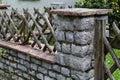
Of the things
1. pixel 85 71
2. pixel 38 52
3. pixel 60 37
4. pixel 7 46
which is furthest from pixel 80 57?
pixel 7 46

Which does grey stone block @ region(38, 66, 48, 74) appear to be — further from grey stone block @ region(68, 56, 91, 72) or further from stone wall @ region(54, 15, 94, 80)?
grey stone block @ region(68, 56, 91, 72)

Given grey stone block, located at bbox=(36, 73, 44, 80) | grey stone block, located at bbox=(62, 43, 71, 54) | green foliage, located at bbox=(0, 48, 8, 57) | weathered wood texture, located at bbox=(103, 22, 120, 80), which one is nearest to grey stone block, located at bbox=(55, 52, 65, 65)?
grey stone block, located at bbox=(62, 43, 71, 54)

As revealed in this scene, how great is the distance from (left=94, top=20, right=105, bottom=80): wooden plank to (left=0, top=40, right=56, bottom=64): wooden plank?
98 cm

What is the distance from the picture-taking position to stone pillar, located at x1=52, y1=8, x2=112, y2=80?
→ 3.52m

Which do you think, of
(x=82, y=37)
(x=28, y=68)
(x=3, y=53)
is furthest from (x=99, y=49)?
(x=3, y=53)

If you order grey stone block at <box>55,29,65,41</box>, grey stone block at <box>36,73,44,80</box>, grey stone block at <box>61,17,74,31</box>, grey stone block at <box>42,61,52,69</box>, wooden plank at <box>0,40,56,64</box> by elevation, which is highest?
grey stone block at <box>61,17,74,31</box>

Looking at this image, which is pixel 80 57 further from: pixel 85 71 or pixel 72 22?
pixel 72 22

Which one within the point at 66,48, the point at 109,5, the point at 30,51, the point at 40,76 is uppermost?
the point at 66,48

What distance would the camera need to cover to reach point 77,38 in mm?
3559

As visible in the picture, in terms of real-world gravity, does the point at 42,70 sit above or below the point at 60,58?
below

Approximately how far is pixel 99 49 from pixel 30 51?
169 cm

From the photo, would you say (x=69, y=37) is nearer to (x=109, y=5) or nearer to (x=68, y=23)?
(x=68, y=23)

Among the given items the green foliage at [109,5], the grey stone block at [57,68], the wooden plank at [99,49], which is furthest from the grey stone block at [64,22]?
the green foliage at [109,5]

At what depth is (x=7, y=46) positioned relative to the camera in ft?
16.5
